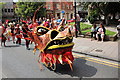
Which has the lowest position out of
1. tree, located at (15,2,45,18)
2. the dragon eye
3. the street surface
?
the street surface

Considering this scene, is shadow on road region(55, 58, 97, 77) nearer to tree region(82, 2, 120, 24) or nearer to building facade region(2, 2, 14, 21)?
tree region(82, 2, 120, 24)

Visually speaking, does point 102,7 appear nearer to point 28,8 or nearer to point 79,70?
point 79,70

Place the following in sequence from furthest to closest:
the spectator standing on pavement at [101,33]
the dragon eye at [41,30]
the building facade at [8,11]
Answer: the building facade at [8,11], the spectator standing on pavement at [101,33], the dragon eye at [41,30]

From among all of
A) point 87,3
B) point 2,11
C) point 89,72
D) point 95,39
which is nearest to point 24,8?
point 2,11

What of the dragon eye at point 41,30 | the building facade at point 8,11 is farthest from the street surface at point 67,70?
the building facade at point 8,11

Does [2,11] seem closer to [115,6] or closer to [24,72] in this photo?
[115,6]

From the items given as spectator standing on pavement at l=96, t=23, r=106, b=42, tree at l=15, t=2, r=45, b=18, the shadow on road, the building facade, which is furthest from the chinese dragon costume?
the building facade

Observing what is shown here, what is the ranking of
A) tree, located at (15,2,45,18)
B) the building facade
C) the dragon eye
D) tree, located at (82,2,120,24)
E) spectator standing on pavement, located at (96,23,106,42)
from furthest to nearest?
the building facade < tree, located at (15,2,45,18) < tree, located at (82,2,120,24) < spectator standing on pavement, located at (96,23,106,42) < the dragon eye

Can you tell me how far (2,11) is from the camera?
45.6 metres

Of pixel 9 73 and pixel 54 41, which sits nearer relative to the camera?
pixel 54 41

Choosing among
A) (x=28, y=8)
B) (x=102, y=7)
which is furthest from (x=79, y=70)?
(x=28, y=8)

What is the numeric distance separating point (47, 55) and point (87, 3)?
14.8 m

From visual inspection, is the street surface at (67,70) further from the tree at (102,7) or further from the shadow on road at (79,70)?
the tree at (102,7)

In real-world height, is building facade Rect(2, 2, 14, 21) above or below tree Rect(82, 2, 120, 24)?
above
